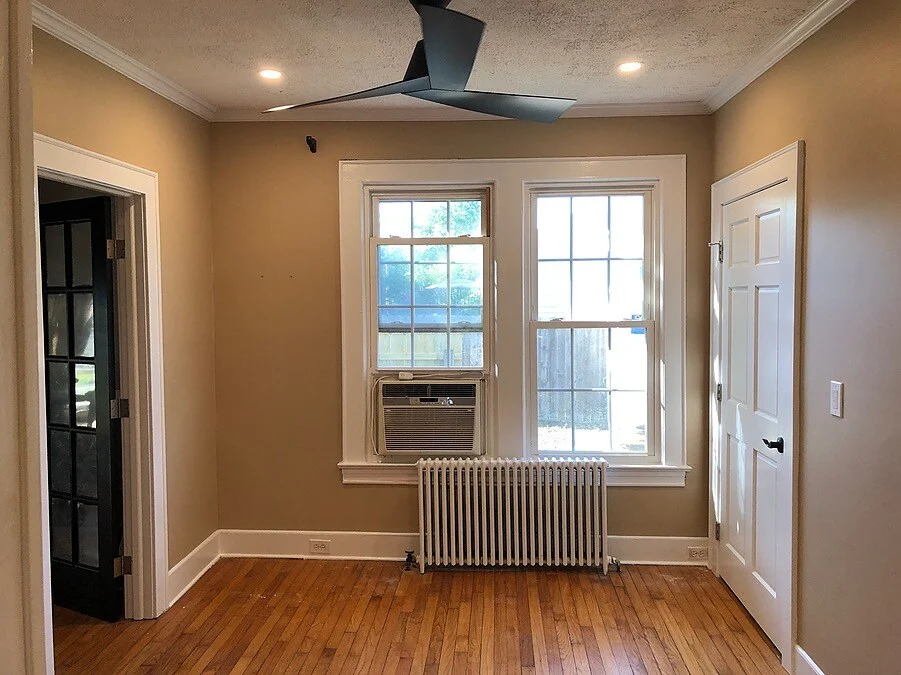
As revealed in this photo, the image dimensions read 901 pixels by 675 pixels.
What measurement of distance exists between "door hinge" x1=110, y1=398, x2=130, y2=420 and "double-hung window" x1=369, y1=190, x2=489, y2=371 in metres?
1.30

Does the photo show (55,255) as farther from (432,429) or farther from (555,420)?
(555,420)

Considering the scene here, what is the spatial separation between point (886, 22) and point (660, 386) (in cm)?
203

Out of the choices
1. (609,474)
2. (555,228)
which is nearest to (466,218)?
(555,228)

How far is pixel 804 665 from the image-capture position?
2.34 metres

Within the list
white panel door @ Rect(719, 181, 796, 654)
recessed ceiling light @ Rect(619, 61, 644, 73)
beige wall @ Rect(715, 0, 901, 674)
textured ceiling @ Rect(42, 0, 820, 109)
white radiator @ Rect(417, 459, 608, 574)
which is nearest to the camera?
beige wall @ Rect(715, 0, 901, 674)

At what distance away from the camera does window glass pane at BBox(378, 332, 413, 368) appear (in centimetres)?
355

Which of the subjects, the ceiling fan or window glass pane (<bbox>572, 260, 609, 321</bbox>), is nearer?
the ceiling fan

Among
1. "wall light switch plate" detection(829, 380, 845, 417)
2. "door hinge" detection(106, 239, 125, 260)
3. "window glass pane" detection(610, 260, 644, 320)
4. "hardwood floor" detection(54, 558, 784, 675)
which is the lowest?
"hardwood floor" detection(54, 558, 784, 675)

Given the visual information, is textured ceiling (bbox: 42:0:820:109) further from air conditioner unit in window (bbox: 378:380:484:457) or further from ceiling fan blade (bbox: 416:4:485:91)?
air conditioner unit in window (bbox: 378:380:484:457)

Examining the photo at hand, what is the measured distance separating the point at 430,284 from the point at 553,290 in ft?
2.36

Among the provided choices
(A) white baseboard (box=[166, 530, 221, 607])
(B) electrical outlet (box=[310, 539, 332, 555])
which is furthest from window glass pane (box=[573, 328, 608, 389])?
(A) white baseboard (box=[166, 530, 221, 607])

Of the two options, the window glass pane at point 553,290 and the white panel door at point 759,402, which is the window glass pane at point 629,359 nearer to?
the window glass pane at point 553,290

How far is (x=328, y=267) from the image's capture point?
11.4 feet

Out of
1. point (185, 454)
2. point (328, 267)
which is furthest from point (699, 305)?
point (185, 454)
